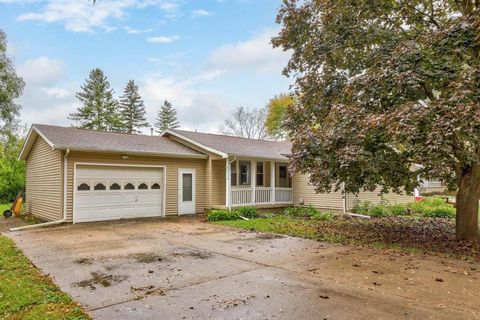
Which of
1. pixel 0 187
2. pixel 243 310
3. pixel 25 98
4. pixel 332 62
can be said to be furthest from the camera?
pixel 25 98

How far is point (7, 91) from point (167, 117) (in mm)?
24811

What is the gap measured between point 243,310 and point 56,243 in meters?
6.12

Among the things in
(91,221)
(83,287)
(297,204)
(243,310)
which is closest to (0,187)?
(91,221)

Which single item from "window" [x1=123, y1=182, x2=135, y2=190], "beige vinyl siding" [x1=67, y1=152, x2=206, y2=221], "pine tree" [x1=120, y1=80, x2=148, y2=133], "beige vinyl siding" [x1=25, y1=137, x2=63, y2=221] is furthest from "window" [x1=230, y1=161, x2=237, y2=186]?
"pine tree" [x1=120, y1=80, x2=148, y2=133]

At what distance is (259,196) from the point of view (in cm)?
1576

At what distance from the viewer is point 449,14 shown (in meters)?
9.79

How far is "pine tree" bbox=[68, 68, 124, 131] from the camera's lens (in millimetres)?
38375

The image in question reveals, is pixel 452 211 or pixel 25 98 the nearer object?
pixel 452 211

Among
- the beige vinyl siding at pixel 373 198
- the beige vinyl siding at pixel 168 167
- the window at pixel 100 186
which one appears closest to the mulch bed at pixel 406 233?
the beige vinyl siding at pixel 373 198

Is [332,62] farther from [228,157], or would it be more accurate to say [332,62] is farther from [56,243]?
[56,243]

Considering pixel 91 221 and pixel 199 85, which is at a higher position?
pixel 199 85

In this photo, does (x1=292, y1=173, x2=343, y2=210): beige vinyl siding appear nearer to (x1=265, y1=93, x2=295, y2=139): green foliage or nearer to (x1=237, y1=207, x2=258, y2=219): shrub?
(x1=237, y1=207, x2=258, y2=219): shrub

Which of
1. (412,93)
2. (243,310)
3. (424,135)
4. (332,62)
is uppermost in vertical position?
(332,62)

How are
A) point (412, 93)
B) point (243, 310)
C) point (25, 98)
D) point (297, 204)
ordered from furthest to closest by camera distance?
point (25, 98) < point (297, 204) < point (412, 93) < point (243, 310)
